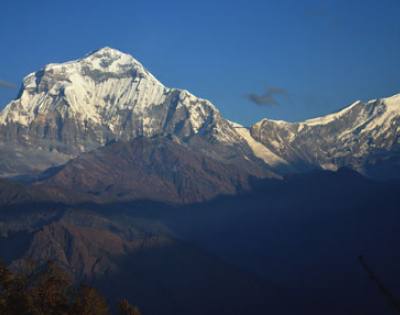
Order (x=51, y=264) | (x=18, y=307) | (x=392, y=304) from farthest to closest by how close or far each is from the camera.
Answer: (x=51, y=264) → (x=18, y=307) → (x=392, y=304)

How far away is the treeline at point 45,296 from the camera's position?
4028 inches

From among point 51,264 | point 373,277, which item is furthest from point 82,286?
point 373,277

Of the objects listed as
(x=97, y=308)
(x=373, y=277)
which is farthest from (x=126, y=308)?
(x=373, y=277)

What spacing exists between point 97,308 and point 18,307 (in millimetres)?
9553

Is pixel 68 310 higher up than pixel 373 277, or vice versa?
pixel 68 310

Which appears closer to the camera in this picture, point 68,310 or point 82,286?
point 68,310

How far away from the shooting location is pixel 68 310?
105 m

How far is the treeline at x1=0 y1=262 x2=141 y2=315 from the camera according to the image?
102 meters

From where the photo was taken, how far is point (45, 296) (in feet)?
344

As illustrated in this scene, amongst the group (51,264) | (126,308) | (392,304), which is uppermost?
(51,264)

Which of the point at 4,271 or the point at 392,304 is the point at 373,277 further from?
the point at 4,271

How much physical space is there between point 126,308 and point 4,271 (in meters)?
14.1

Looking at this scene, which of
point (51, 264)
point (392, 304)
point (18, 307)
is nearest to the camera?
point (392, 304)

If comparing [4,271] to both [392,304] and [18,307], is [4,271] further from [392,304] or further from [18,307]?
[392,304]
